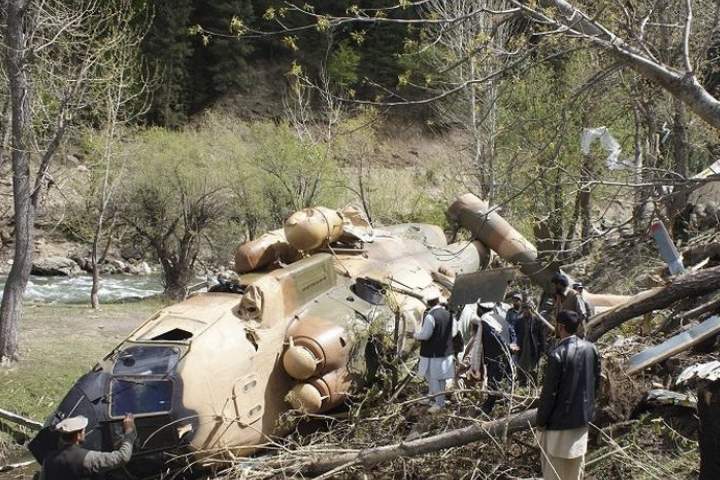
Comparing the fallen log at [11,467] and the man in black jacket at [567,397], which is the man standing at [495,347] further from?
the fallen log at [11,467]

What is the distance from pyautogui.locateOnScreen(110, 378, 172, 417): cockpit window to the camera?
919 cm

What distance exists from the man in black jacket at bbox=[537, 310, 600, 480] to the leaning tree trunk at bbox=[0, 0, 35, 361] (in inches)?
464

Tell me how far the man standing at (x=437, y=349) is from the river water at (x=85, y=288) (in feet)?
68.6

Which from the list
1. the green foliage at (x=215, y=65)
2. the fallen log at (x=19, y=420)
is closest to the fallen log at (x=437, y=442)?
the fallen log at (x=19, y=420)

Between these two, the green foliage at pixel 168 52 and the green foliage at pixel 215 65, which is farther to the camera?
the green foliage at pixel 215 65

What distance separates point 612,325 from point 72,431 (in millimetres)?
6104

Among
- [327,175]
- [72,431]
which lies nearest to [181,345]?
[72,431]

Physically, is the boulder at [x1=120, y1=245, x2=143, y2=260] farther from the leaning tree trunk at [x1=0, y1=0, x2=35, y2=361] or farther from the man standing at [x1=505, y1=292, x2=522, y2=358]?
the man standing at [x1=505, y1=292, x2=522, y2=358]

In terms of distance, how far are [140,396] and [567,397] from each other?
5045 millimetres

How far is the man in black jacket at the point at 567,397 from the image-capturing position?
21.6ft

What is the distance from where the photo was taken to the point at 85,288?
107 ft

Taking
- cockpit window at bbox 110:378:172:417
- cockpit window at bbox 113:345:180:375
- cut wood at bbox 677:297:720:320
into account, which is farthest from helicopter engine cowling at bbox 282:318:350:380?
cut wood at bbox 677:297:720:320

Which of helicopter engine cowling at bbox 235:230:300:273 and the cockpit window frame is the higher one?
helicopter engine cowling at bbox 235:230:300:273

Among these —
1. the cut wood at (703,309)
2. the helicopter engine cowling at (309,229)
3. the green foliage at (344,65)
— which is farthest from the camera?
the green foliage at (344,65)
